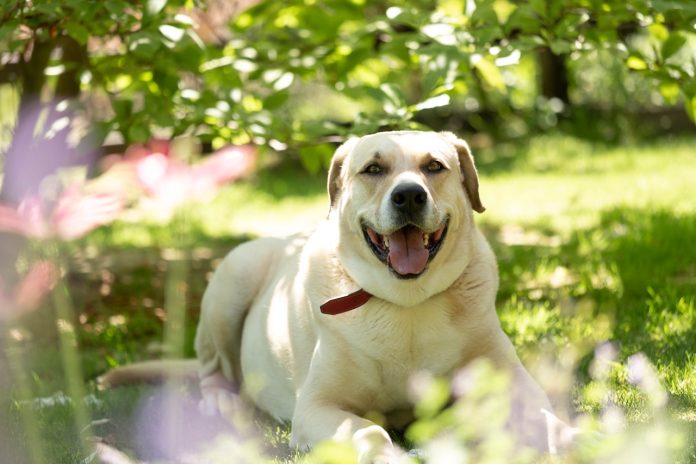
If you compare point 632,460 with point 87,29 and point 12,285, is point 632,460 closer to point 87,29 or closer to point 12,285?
point 87,29

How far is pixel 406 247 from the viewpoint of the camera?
3.39 meters

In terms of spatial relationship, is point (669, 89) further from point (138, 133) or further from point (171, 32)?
point (138, 133)

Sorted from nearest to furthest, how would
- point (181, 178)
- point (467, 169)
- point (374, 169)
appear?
1. point (181, 178)
2. point (374, 169)
3. point (467, 169)

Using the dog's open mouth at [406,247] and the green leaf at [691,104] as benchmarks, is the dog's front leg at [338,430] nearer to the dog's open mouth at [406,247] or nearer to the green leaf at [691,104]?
the dog's open mouth at [406,247]

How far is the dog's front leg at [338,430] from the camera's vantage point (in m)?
2.89

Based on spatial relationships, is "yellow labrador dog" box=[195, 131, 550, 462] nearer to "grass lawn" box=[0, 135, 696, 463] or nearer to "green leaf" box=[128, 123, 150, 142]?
"grass lawn" box=[0, 135, 696, 463]

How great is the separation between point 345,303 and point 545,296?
2040mm

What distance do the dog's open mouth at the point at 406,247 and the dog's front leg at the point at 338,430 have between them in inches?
20.4

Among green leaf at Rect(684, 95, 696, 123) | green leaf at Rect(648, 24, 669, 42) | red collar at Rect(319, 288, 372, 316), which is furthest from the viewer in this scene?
green leaf at Rect(648, 24, 669, 42)

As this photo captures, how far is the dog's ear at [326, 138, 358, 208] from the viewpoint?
3721 millimetres

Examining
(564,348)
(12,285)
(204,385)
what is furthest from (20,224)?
(12,285)

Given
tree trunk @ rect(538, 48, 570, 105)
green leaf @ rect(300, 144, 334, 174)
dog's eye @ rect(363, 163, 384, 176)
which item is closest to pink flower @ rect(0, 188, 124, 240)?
dog's eye @ rect(363, 163, 384, 176)

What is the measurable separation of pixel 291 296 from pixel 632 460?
245 centimetres

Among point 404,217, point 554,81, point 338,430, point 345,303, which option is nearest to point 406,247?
point 404,217
